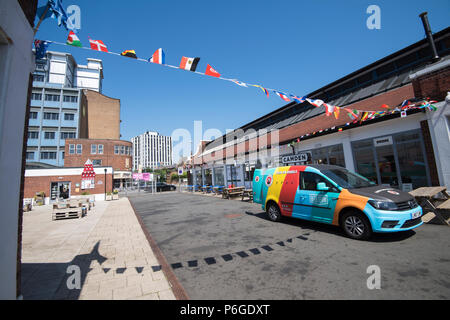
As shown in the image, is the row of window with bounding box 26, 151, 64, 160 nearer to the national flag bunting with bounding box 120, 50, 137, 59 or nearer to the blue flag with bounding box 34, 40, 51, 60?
the blue flag with bounding box 34, 40, 51, 60

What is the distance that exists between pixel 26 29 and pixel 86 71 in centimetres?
7684

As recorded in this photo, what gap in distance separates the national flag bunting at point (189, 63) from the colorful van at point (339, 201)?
15.1 feet

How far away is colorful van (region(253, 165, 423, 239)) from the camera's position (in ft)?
14.9

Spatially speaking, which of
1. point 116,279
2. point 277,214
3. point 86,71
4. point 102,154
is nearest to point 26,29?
point 116,279

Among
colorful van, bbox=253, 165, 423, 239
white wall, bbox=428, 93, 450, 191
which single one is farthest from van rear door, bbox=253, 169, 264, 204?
white wall, bbox=428, 93, 450, 191

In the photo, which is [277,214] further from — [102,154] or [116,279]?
[102,154]

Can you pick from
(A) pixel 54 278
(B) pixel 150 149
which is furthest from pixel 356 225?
(B) pixel 150 149

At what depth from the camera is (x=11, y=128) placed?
246 cm

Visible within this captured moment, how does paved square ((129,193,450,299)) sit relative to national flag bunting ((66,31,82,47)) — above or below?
below

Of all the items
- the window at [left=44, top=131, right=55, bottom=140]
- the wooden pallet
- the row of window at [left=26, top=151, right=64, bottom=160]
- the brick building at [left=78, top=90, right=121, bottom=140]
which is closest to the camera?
the wooden pallet

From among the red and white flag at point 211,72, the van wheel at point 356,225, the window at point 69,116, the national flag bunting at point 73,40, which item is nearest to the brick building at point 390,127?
the van wheel at point 356,225

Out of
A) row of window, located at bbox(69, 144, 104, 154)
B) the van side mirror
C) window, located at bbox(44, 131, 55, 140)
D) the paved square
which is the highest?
window, located at bbox(44, 131, 55, 140)

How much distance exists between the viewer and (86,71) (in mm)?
62000

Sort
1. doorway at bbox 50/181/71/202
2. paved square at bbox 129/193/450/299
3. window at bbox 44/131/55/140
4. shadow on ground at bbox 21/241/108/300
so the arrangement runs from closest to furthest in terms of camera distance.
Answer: paved square at bbox 129/193/450/299
shadow on ground at bbox 21/241/108/300
doorway at bbox 50/181/71/202
window at bbox 44/131/55/140
